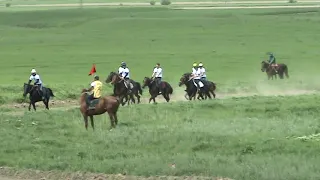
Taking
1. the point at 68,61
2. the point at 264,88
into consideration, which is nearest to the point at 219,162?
the point at 264,88

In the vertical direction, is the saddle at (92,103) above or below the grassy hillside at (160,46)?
below

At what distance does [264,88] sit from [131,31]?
112 feet

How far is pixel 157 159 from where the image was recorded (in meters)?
20.7

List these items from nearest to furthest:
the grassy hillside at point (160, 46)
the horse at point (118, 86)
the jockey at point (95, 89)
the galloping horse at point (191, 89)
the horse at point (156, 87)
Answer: the jockey at point (95, 89)
the horse at point (118, 86)
the horse at point (156, 87)
the galloping horse at point (191, 89)
the grassy hillside at point (160, 46)

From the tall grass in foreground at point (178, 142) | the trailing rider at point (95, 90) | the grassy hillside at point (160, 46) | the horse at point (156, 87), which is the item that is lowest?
the tall grass in foreground at point (178, 142)

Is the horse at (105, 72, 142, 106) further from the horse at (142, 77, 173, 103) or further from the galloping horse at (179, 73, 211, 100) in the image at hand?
the galloping horse at (179, 73, 211, 100)

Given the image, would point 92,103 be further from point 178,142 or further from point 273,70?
point 273,70

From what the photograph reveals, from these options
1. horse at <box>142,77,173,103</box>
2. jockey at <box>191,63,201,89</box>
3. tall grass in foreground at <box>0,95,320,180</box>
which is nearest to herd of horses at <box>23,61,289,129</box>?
horse at <box>142,77,173,103</box>

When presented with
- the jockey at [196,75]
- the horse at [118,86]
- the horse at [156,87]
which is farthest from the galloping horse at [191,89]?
the horse at [118,86]

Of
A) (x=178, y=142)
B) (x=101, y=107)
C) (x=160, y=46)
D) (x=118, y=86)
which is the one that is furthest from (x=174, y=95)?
(x=160, y=46)

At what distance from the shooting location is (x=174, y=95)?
46.0 meters

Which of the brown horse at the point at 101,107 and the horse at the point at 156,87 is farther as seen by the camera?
the horse at the point at 156,87

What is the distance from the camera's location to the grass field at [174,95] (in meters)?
20.9

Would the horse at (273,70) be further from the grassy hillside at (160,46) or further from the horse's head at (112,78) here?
the horse's head at (112,78)
